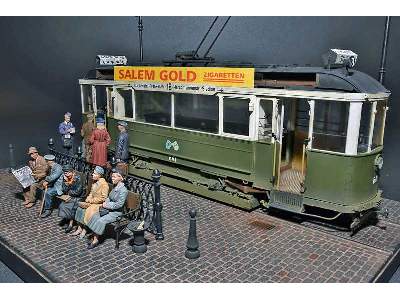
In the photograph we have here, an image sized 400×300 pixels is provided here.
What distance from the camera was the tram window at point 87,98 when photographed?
1326 cm

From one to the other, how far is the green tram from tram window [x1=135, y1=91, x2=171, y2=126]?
0.09 ft

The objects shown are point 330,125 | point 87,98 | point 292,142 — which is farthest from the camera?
point 87,98

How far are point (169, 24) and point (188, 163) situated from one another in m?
6.16

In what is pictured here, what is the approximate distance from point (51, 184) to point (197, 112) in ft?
12.9

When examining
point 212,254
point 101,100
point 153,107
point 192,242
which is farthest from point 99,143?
point 212,254

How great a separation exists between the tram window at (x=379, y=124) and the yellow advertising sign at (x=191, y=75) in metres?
2.69

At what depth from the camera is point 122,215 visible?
7422mm

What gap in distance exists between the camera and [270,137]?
29.2ft

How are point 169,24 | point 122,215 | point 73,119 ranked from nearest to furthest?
1. point 122,215
2. point 169,24
3. point 73,119

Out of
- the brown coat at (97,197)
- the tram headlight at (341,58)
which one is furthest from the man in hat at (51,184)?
the tram headlight at (341,58)

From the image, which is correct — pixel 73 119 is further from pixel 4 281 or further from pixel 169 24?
pixel 4 281

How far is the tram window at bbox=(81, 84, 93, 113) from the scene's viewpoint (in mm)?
13263

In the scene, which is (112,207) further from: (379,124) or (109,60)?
(109,60)

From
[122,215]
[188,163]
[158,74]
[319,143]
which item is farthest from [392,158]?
[122,215]
